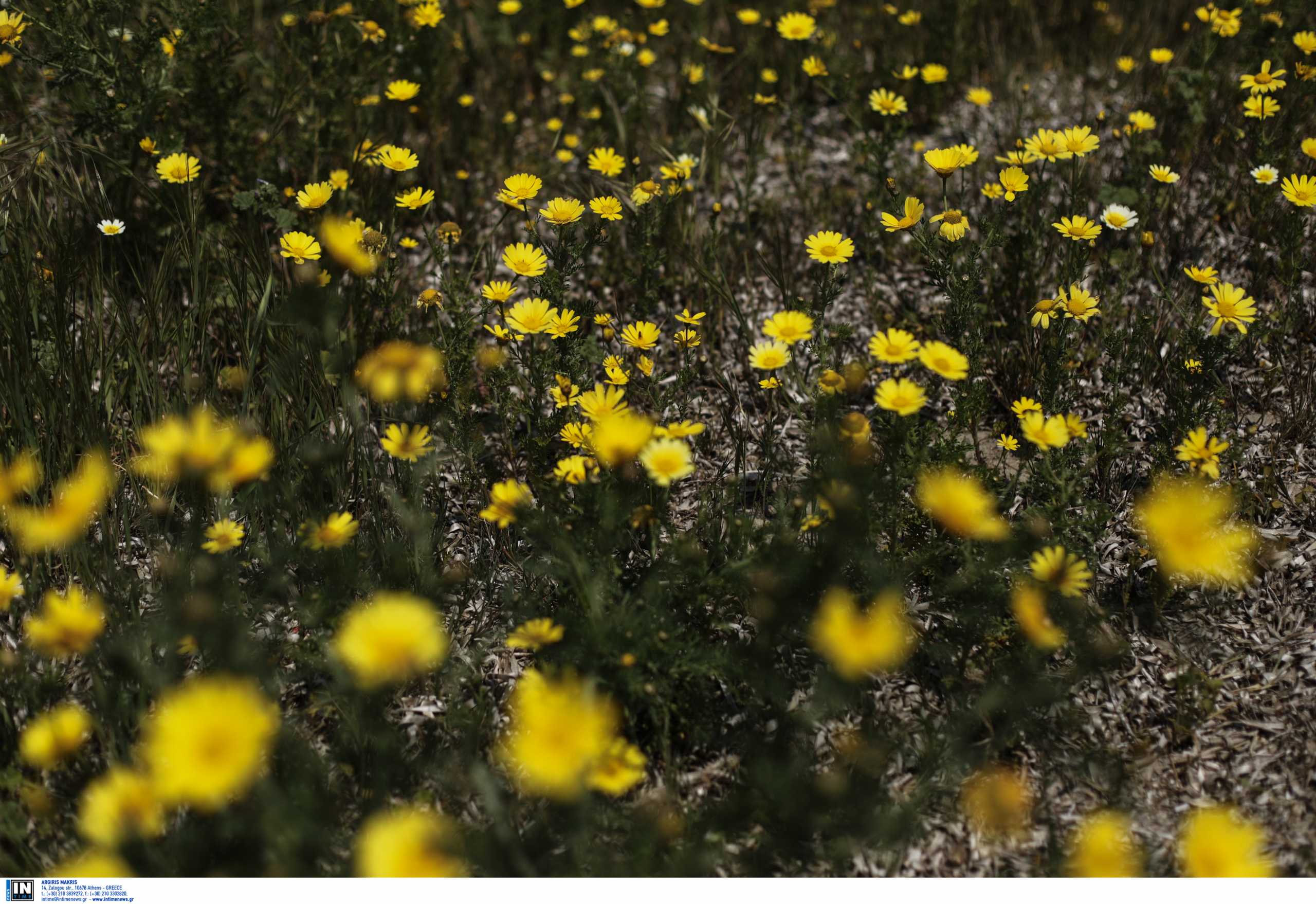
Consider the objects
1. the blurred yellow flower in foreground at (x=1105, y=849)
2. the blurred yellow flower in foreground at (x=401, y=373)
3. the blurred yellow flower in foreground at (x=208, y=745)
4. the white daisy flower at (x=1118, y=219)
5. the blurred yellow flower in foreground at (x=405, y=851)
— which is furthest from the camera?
the white daisy flower at (x=1118, y=219)

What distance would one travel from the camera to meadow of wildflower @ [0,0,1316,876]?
1847mm

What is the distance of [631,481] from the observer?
2127 mm

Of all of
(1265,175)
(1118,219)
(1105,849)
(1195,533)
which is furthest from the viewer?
(1265,175)

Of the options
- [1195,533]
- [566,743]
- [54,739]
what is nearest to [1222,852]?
[1195,533]

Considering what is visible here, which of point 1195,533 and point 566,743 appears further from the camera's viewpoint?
point 1195,533

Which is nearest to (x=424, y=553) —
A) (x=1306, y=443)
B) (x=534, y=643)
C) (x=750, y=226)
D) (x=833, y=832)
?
(x=534, y=643)

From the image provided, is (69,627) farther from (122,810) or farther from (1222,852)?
(1222,852)

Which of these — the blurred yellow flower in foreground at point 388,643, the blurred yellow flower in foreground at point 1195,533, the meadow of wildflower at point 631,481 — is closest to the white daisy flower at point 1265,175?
the meadow of wildflower at point 631,481

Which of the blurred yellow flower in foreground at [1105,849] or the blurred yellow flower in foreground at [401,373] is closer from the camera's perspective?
the blurred yellow flower in foreground at [1105,849]

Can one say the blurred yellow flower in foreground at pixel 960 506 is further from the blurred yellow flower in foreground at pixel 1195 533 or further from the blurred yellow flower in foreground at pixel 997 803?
the blurred yellow flower in foreground at pixel 997 803

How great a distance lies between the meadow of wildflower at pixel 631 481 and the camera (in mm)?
1847

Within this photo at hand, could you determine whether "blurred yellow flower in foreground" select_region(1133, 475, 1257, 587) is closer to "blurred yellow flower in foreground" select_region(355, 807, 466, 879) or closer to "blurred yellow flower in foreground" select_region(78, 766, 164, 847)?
"blurred yellow flower in foreground" select_region(355, 807, 466, 879)

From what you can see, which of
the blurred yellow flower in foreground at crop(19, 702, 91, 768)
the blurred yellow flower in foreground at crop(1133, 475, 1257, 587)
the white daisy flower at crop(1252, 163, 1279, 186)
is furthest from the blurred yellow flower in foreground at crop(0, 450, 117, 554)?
the white daisy flower at crop(1252, 163, 1279, 186)

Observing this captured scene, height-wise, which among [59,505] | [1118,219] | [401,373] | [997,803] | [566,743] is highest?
[1118,219]
